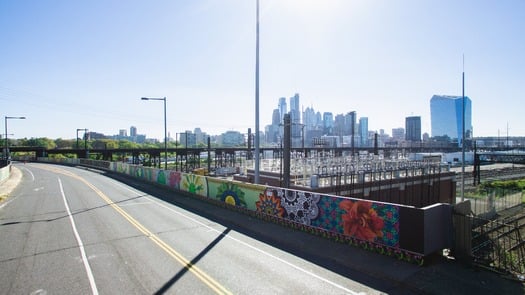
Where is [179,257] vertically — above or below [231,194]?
below

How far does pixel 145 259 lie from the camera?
33.3ft

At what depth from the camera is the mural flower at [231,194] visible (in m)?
17.8

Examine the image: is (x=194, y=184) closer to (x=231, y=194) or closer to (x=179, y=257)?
(x=231, y=194)

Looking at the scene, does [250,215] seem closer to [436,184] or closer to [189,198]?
[189,198]

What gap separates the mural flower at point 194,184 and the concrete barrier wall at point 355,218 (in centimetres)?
410

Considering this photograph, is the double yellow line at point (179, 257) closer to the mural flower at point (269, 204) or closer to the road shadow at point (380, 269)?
the road shadow at point (380, 269)

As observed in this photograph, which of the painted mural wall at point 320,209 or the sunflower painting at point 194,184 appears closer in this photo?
the painted mural wall at point 320,209

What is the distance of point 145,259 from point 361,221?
801cm

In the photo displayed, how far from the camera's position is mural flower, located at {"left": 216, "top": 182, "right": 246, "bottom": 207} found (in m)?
17.8

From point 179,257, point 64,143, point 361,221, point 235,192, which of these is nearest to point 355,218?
point 361,221

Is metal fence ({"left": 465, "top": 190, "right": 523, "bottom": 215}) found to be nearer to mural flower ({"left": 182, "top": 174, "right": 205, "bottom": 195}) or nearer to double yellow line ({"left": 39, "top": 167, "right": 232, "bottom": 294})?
mural flower ({"left": 182, "top": 174, "right": 205, "bottom": 195})

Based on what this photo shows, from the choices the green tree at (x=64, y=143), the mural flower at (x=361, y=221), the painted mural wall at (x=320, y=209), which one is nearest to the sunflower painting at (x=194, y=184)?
the painted mural wall at (x=320, y=209)

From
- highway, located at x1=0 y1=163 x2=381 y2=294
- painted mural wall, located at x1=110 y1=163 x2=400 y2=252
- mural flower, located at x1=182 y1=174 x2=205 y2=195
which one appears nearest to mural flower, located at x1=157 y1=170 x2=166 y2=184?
mural flower, located at x1=182 y1=174 x2=205 y2=195

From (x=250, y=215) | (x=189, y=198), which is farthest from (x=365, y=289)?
(x=189, y=198)
